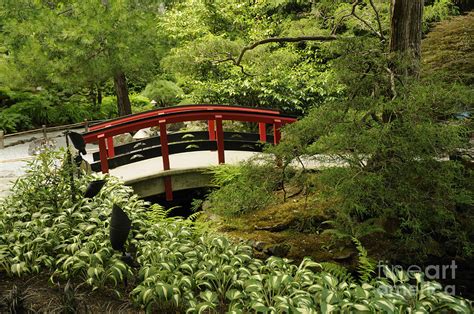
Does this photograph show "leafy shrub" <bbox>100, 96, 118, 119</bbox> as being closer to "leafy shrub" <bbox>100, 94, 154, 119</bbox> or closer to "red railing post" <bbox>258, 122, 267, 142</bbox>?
"leafy shrub" <bbox>100, 94, 154, 119</bbox>

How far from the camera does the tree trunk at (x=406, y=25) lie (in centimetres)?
536

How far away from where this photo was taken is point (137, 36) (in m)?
10.3

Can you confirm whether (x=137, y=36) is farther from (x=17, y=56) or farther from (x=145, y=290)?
(x=145, y=290)

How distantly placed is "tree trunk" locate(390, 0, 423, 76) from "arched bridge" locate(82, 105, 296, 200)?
2.46m

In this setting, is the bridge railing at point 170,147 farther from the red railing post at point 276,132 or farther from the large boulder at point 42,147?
the large boulder at point 42,147

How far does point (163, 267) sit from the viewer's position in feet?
12.0

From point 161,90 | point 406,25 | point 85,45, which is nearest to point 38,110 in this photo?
point 161,90

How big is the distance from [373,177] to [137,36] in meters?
7.86

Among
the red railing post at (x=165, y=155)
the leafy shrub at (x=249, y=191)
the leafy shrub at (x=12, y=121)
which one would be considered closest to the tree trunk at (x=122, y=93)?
the leafy shrub at (x=12, y=121)

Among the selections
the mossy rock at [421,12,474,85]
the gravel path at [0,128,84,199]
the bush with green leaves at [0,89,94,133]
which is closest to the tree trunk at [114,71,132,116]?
the gravel path at [0,128,84,199]

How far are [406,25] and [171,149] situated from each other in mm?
4376

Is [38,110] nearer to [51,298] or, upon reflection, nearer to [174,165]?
[174,165]

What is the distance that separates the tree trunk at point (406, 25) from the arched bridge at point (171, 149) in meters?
2.46

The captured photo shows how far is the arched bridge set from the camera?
7.12 meters
